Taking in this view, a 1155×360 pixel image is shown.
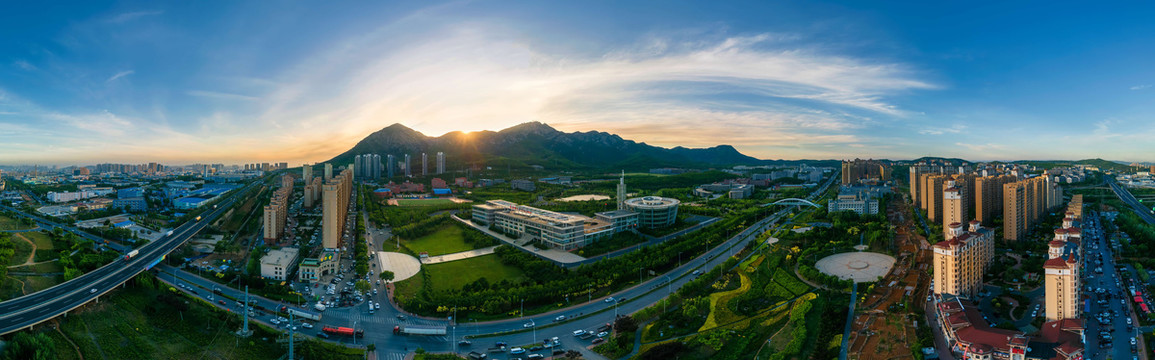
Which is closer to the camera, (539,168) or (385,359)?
(385,359)

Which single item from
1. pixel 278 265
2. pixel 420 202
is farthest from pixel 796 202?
pixel 278 265

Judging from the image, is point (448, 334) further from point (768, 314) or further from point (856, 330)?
point (856, 330)

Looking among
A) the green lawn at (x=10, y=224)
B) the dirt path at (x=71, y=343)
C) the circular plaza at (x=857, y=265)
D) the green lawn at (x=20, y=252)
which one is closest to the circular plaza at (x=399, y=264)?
the dirt path at (x=71, y=343)

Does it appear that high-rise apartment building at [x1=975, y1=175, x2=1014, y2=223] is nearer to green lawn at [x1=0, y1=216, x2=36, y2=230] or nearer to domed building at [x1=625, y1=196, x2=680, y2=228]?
domed building at [x1=625, y1=196, x2=680, y2=228]

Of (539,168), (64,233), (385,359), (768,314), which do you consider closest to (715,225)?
(768,314)

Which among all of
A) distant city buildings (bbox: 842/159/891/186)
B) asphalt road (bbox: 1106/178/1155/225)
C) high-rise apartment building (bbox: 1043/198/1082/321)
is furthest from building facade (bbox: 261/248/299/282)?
distant city buildings (bbox: 842/159/891/186)
